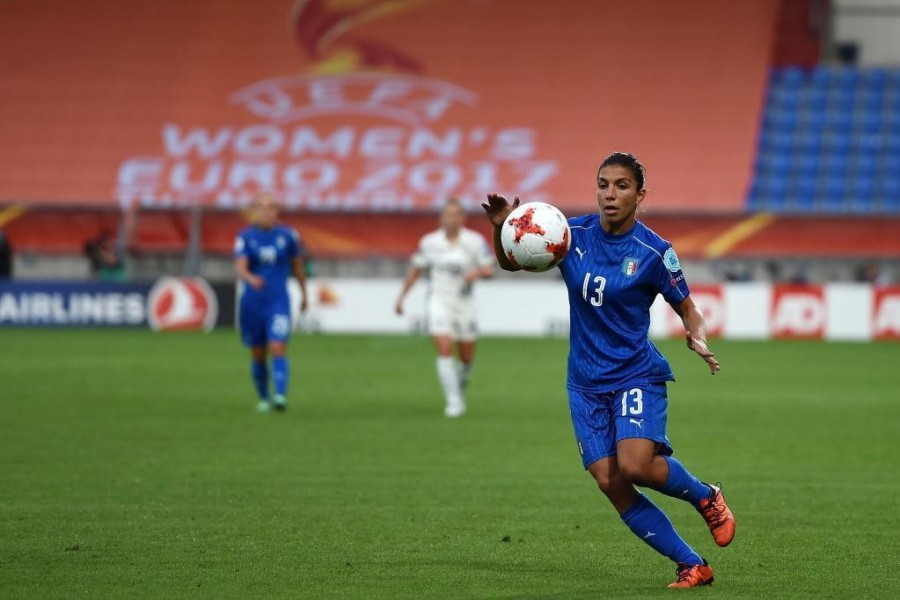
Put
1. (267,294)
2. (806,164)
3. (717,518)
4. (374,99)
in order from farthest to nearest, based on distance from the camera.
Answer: (374,99)
(806,164)
(267,294)
(717,518)

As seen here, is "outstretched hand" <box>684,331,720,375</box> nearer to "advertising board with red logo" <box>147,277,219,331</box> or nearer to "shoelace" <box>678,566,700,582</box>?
"shoelace" <box>678,566,700,582</box>

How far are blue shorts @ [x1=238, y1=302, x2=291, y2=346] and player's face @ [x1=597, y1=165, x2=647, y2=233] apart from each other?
915 centimetres

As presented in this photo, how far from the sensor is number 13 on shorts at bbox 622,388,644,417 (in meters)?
6.93

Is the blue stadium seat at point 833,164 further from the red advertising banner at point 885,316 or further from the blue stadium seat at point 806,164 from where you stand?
the red advertising banner at point 885,316

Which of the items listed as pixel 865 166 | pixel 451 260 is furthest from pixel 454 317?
pixel 865 166

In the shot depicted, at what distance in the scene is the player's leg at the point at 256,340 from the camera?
52.2ft

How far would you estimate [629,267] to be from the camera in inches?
276

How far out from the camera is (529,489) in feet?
35.0

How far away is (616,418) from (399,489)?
149 inches

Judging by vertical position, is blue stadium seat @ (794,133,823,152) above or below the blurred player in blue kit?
above

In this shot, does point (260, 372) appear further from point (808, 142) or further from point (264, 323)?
point (808, 142)

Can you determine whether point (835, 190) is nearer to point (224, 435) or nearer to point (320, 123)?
point (320, 123)

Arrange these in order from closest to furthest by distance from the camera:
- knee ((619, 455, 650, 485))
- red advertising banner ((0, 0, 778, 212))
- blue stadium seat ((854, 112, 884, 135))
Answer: knee ((619, 455, 650, 485)) → red advertising banner ((0, 0, 778, 212)) → blue stadium seat ((854, 112, 884, 135))

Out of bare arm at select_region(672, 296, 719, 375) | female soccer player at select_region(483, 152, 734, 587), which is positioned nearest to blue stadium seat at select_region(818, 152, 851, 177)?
bare arm at select_region(672, 296, 719, 375)
